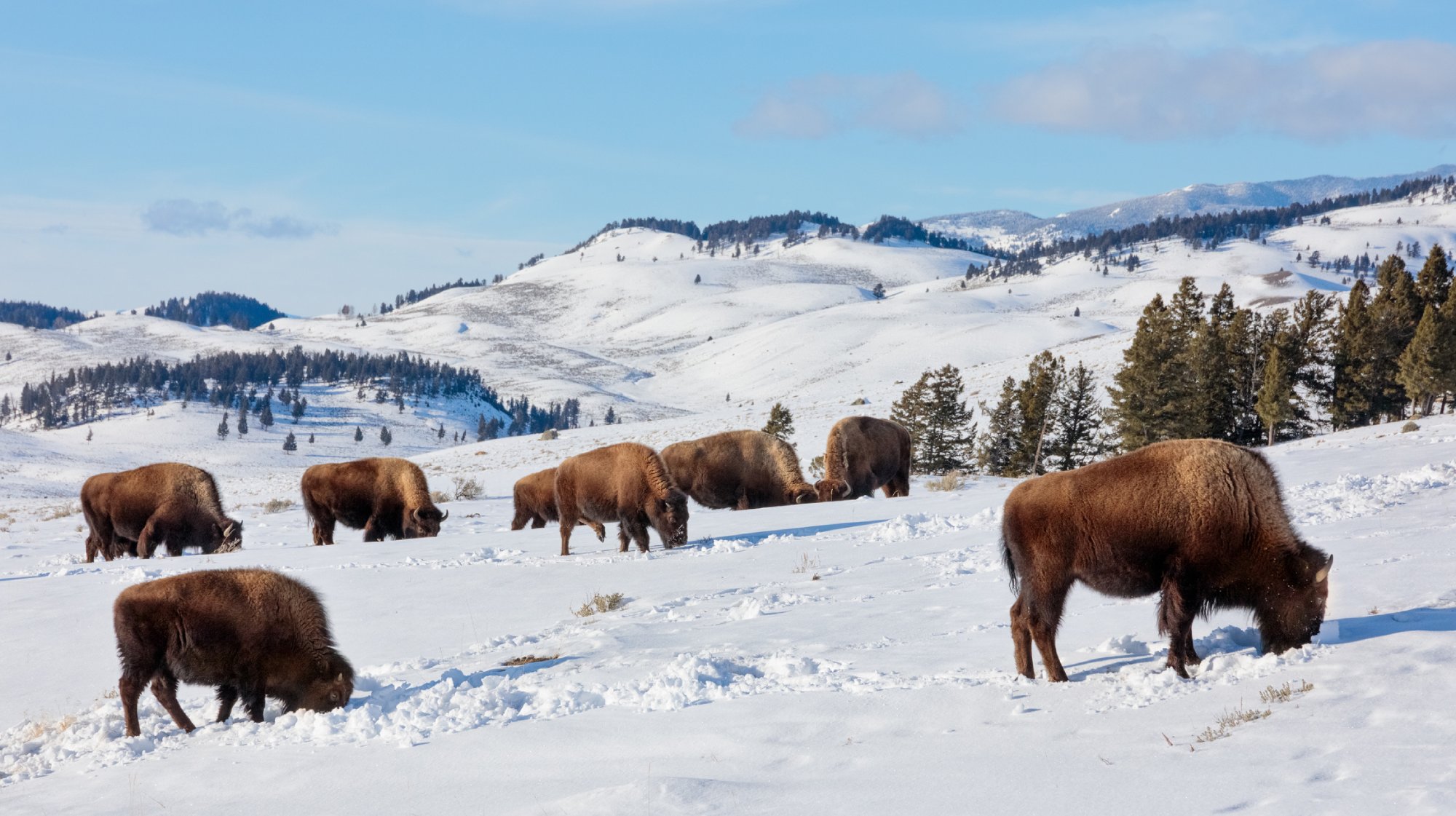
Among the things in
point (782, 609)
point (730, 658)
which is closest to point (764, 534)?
point (782, 609)

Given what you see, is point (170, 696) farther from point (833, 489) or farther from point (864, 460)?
point (864, 460)

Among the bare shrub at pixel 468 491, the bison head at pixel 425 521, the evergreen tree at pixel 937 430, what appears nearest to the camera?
the bison head at pixel 425 521

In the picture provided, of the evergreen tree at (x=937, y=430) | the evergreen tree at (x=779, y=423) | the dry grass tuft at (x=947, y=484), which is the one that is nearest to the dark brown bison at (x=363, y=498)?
the dry grass tuft at (x=947, y=484)

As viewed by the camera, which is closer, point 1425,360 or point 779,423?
point 779,423

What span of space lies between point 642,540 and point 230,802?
9.62 meters

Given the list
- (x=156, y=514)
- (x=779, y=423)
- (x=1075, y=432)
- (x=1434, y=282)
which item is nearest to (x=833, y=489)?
(x=156, y=514)

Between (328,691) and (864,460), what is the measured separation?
1688 centimetres

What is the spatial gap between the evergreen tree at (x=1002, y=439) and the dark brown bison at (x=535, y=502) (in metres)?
22.3

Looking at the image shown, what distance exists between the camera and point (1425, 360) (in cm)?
4066

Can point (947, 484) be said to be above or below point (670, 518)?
below

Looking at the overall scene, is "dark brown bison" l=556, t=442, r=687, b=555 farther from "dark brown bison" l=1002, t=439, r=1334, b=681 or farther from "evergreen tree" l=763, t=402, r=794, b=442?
"evergreen tree" l=763, t=402, r=794, b=442

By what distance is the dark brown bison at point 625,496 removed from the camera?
15.6 m

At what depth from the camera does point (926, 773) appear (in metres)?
5.61

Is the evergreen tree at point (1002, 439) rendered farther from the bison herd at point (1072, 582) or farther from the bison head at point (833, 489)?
the bison herd at point (1072, 582)
